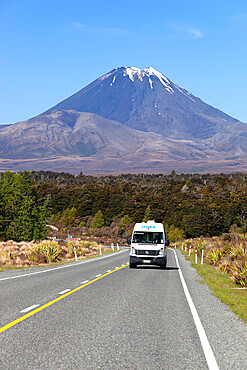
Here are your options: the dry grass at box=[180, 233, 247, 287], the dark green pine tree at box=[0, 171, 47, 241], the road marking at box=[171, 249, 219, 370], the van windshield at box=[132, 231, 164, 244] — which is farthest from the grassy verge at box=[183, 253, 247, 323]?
the dark green pine tree at box=[0, 171, 47, 241]

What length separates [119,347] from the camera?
23.5 ft

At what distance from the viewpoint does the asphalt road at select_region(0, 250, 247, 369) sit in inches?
255

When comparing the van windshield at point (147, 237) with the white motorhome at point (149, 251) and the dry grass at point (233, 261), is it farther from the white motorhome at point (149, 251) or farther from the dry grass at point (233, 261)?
the dry grass at point (233, 261)

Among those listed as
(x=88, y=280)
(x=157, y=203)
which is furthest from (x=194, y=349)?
(x=157, y=203)

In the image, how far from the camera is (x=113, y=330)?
8.33 meters

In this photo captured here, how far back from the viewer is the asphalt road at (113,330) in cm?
648

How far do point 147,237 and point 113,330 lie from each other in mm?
16889

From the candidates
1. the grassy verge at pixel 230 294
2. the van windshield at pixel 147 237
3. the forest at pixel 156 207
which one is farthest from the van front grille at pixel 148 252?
the forest at pixel 156 207

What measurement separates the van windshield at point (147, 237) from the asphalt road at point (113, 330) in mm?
9166

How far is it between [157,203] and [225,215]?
28.3 metres

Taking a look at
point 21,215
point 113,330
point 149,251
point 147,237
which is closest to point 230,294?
point 113,330

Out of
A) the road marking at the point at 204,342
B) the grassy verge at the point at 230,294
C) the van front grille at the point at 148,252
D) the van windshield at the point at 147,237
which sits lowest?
the grassy verge at the point at 230,294

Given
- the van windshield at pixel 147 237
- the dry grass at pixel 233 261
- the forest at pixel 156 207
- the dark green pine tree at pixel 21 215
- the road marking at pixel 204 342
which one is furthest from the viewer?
the forest at pixel 156 207

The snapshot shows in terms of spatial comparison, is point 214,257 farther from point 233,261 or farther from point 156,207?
point 156,207
